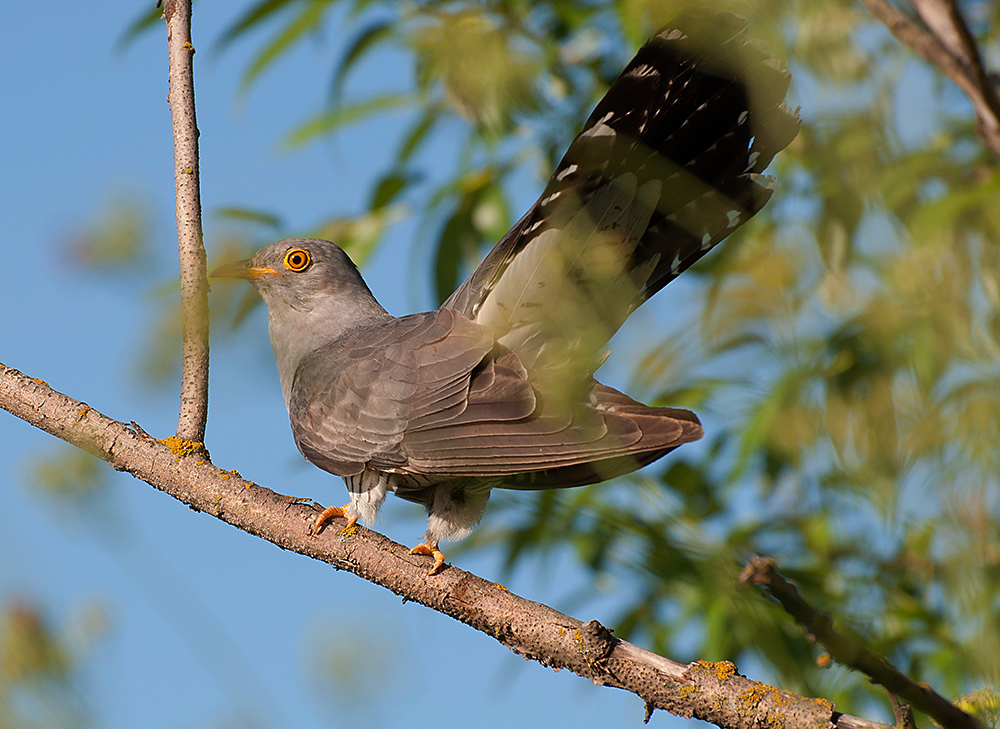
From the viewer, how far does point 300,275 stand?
130 inches

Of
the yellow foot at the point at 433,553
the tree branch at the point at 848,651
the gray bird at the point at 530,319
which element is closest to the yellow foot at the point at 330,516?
the gray bird at the point at 530,319

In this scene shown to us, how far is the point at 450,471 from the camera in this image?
2.40 metres

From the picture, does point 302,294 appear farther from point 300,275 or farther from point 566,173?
point 566,173

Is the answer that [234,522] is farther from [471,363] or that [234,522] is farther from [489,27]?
[489,27]

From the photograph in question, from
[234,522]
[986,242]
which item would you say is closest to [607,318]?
[986,242]

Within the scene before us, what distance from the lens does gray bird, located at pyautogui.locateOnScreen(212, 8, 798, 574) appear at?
1755 millimetres

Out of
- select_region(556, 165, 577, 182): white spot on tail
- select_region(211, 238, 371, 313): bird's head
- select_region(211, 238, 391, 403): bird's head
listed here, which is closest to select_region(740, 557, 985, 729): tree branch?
select_region(556, 165, 577, 182): white spot on tail

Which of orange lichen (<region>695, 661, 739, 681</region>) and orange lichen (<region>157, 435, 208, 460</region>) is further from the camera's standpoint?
orange lichen (<region>157, 435, 208, 460</region>)

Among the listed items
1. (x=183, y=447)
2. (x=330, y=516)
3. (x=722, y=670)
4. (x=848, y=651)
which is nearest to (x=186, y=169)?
(x=183, y=447)

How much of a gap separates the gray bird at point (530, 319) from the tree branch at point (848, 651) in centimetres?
30

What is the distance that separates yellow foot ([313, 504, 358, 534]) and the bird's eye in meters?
1.21

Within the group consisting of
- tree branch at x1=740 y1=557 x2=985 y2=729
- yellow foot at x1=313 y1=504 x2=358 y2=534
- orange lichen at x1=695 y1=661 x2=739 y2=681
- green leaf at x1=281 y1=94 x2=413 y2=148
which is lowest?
orange lichen at x1=695 y1=661 x2=739 y2=681

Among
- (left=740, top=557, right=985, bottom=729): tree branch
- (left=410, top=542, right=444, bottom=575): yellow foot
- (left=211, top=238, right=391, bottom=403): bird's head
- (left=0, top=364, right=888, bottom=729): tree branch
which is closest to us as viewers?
(left=740, top=557, right=985, bottom=729): tree branch

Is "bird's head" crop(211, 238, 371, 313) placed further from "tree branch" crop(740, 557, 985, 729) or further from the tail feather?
"tree branch" crop(740, 557, 985, 729)
